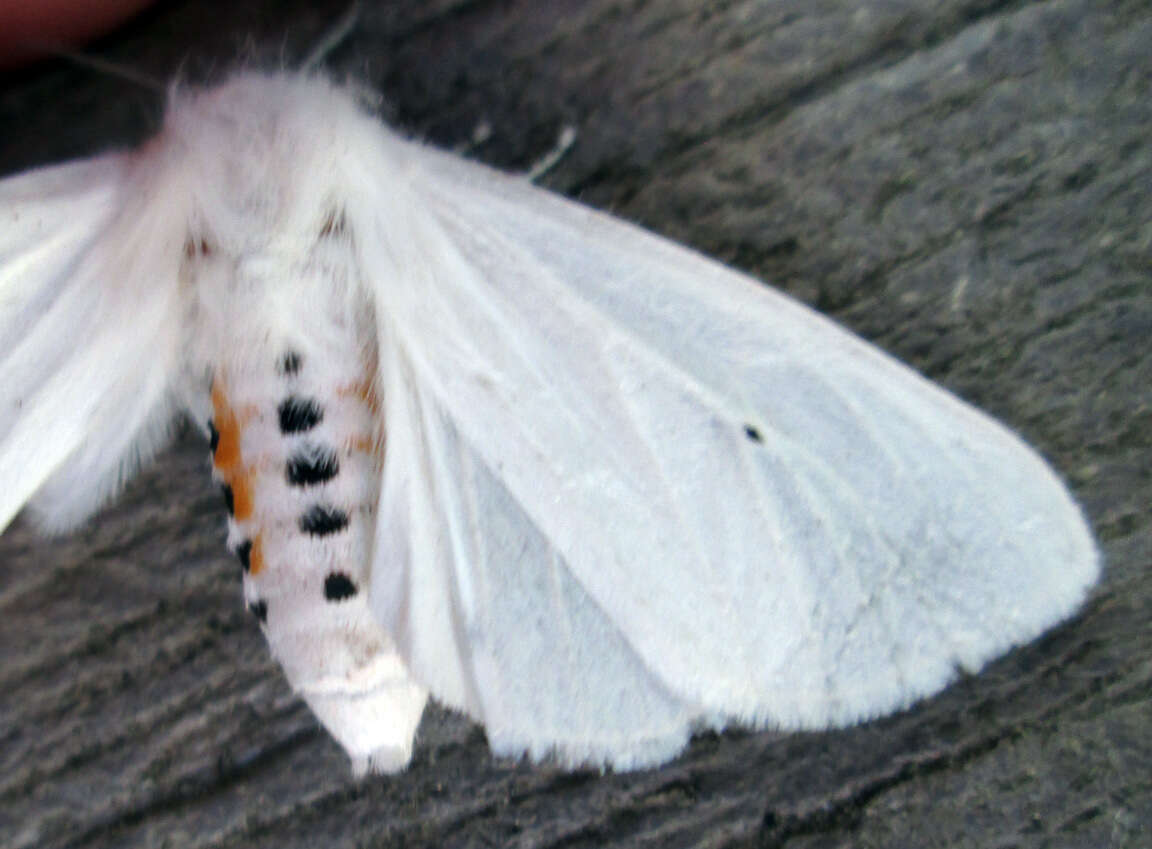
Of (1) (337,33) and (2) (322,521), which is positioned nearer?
(2) (322,521)

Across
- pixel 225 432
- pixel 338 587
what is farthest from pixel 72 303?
pixel 338 587

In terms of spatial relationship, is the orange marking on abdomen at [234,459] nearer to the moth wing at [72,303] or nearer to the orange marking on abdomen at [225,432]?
the orange marking on abdomen at [225,432]

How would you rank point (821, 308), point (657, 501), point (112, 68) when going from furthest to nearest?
point (112, 68) < point (821, 308) < point (657, 501)

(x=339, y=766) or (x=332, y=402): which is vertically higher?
(x=332, y=402)

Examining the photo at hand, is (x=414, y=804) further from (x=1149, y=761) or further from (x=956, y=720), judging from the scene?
(x=1149, y=761)

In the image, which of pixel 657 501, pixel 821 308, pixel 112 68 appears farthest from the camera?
pixel 112 68

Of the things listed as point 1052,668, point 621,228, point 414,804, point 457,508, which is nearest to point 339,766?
point 414,804

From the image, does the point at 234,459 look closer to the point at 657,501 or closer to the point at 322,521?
the point at 322,521

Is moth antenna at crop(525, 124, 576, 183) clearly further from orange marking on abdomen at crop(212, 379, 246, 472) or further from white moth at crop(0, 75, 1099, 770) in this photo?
orange marking on abdomen at crop(212, 379, 246, 472)
